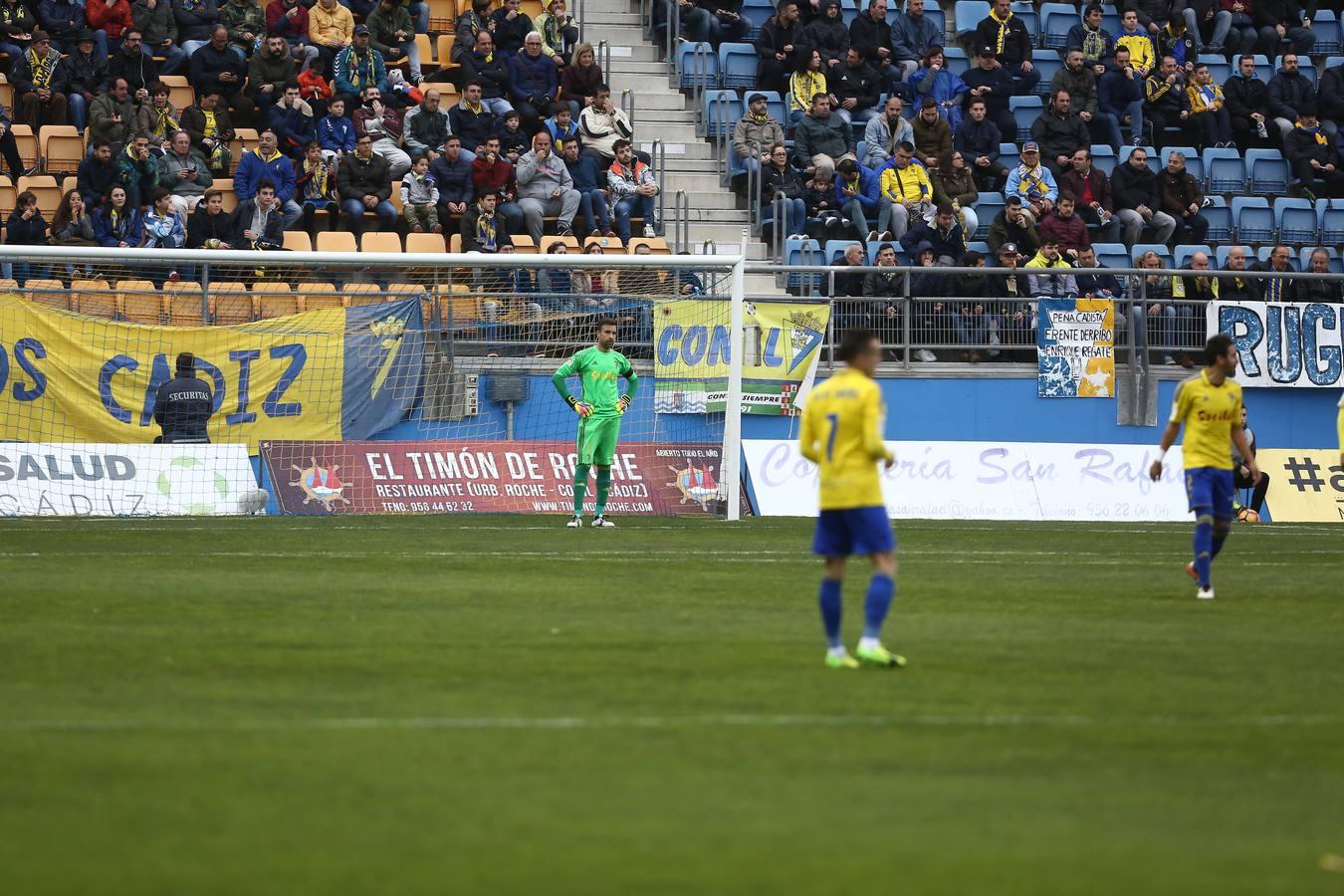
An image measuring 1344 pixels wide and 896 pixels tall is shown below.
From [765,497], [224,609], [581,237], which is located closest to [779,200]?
Result: [581,237]

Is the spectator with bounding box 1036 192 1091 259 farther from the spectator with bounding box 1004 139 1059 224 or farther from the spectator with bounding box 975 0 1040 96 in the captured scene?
the spectator with bounding box 975 0 1040 96

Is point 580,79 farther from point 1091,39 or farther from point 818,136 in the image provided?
point 1091,39

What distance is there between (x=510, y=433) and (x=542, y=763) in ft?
54.1

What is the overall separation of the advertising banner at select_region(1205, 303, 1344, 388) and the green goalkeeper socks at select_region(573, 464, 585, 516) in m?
10.2

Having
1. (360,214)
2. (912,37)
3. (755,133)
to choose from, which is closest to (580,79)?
(755,133)

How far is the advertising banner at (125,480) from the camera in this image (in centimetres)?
2178

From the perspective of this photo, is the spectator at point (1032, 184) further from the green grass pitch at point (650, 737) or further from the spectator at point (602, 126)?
the green grass pitch at point (650, 737)

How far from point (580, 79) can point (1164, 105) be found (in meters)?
10.1

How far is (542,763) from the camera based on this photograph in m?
7.82

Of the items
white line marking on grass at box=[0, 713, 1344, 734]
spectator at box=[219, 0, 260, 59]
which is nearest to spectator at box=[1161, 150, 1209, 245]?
spectator at box=[219, 0, 260, 59]

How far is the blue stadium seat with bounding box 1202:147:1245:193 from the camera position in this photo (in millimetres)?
30562

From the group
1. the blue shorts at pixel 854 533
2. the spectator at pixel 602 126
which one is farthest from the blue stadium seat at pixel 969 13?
the blue shorts at pixel 854 533

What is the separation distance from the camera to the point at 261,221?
24.8 m

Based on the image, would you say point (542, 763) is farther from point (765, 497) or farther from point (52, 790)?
point (765, 497)
